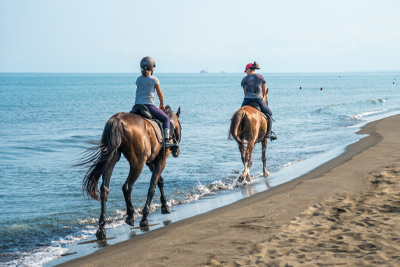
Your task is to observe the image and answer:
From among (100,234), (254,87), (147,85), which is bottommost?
(100,234)

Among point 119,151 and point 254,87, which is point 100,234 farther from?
point 254,87

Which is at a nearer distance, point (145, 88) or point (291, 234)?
point (291, 234)

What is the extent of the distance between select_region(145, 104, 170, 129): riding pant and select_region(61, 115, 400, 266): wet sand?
2025 millimetres

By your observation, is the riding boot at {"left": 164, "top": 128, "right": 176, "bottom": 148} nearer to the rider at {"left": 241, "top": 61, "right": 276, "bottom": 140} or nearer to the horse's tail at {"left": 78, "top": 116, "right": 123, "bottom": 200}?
the horse's tail at {"left": 78, "top": 116, "right": 123, "bottom": 200}

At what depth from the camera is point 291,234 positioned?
21.9ft

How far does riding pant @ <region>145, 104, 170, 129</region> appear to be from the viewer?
9328 millimetres

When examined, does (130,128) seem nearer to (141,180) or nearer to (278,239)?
(278,239)

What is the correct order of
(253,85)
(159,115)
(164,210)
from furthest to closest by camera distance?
(253,85) < (164,210) < (159,115)

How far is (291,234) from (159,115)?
3.95 metres

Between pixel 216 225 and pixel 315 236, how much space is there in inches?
72.0

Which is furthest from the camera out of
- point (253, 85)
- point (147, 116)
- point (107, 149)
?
point (253, 85)

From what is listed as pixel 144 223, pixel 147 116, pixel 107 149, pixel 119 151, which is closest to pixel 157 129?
pixel 147 116

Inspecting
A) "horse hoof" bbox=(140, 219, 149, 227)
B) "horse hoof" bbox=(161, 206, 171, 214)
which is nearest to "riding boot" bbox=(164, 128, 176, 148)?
"horse hoof" bbox=(161, 206, 171, 214)

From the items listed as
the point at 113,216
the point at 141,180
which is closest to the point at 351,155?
the point at 141,180
